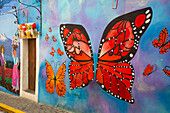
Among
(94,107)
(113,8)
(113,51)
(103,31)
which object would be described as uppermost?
(113,8)

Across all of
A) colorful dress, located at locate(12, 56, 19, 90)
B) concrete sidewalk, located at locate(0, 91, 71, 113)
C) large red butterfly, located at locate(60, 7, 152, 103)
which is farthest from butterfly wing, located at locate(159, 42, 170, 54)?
colorful dress, located at locate(12, 56, 19, 90)

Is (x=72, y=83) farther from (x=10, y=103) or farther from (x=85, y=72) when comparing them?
(x=10, y=103)

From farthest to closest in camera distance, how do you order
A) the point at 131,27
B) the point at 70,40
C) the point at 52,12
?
the point at 52,12, the point at 70,40, the point at 131,27

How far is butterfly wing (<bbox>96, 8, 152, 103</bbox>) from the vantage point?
3.29 m

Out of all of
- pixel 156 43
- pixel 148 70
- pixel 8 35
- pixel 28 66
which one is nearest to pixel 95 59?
pixel 148 70

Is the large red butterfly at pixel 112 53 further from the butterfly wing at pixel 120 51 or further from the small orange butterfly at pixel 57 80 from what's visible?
the small orange butterfly at pixel 57 80

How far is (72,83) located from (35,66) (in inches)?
81.9

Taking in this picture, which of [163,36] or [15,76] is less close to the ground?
[163,36]

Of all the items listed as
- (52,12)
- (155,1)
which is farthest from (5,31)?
(155,1)

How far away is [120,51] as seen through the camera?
140 inches

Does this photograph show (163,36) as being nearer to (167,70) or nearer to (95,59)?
(167,70)

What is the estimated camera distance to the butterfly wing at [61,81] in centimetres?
468

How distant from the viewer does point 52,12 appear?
4.88 metres

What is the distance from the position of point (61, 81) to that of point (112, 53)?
1.89 meters
